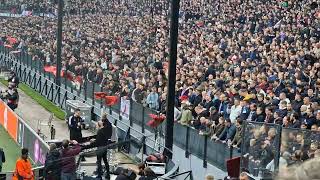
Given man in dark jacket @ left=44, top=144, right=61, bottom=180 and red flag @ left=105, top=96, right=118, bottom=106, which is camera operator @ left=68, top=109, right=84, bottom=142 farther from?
red flag @ left=105, top=96, right=118, bottom=106

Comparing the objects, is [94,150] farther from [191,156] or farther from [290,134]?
[290,134]

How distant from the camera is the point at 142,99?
21031mm

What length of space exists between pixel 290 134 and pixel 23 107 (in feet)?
69.5

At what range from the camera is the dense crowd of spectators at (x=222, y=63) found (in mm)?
14484

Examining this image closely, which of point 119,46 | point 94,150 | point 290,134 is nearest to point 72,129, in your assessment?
point 94,150

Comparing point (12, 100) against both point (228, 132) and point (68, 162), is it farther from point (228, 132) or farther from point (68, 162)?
point (228, 132)

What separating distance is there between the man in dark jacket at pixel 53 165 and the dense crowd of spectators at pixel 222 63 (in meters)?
A: 3.49

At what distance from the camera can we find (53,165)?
49.0 feet

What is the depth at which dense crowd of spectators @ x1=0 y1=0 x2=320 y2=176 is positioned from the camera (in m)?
14.5

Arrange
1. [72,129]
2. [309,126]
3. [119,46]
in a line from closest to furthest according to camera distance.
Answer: [309,126]
[72,129]
[119,46]

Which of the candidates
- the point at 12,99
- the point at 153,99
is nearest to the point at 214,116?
the point at 153,99

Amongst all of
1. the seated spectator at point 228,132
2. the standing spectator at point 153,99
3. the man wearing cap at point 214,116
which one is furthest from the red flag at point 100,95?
the seated spectator at point 228,132

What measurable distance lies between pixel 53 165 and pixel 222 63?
8830mm

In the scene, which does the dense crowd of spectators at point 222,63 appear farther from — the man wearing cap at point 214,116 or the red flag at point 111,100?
the red flag at point 111,100
